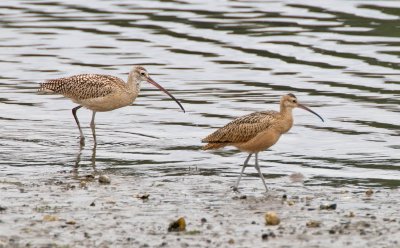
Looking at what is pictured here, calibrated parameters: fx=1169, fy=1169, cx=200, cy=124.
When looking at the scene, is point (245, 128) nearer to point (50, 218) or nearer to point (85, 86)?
point (50, 218)

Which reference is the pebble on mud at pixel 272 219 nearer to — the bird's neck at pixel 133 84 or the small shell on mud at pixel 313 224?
the small shell on mud at pixel 313 224

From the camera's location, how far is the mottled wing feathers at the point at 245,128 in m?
14.1

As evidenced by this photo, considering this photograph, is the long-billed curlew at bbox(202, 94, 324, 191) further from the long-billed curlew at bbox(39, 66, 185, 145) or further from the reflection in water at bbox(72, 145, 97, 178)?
the long-billed curlew at bbox(39, 66, 185, 145)

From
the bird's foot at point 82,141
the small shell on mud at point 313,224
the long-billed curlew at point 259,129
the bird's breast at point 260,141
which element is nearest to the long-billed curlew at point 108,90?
the bird's foot at point 82,141

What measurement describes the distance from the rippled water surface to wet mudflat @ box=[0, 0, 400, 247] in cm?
5

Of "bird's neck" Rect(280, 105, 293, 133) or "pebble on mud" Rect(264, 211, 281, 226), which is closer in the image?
"pebble on mud" Rect(264, 211, 281, 226)

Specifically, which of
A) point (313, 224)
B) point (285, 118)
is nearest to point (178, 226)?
point (313, 224)

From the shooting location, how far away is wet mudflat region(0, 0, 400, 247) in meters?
11.5

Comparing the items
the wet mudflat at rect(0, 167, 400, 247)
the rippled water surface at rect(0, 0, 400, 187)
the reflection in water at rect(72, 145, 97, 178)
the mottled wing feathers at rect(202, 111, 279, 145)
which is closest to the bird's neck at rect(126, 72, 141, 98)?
the rippled water surface at rect(0, 0, 400, 187)

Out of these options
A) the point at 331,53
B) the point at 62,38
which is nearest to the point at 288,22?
the point at 331,53

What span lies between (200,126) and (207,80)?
4.27 m

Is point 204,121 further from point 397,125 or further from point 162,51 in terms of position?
point 162,51

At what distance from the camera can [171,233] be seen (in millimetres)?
11070

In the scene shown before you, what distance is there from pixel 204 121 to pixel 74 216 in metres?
7.38
